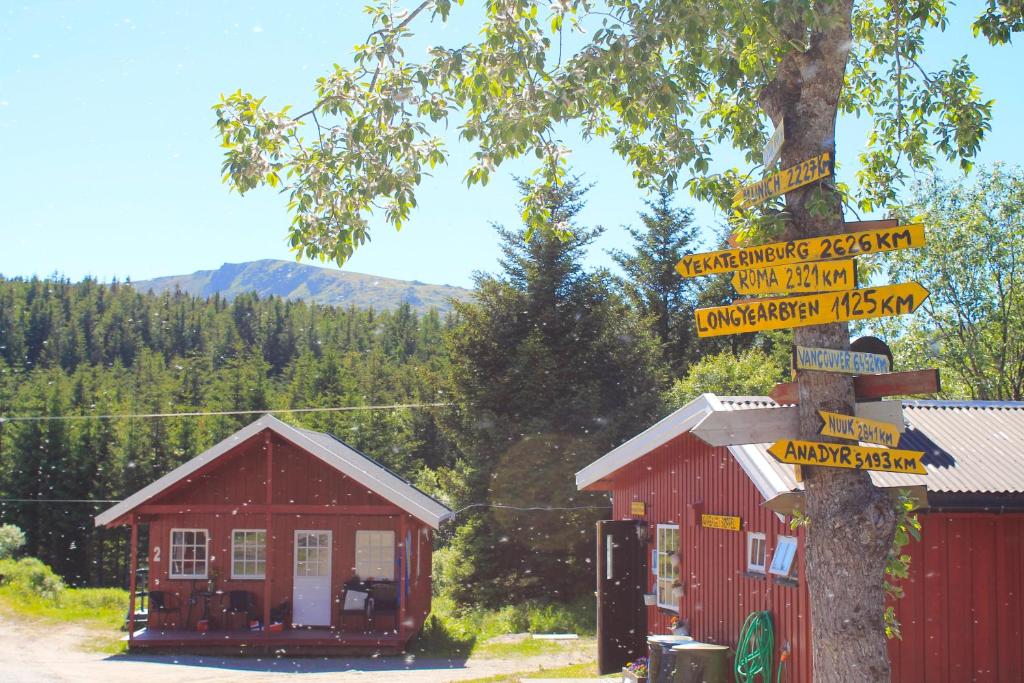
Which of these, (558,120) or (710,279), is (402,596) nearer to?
(558,120)

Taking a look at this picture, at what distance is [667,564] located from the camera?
15.3 metres

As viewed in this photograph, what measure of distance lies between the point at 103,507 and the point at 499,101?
50.6 m

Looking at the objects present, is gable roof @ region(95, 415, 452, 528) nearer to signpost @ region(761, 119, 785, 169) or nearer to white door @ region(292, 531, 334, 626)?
white door @ region(292, 531, 334, 626)

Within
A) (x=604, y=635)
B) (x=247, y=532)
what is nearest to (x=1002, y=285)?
(x=604, y=635)

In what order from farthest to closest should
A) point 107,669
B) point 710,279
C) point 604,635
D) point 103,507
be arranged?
1. point 103,507
2. point 710,279
3. point 107,669
4. point 604,635

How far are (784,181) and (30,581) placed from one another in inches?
1147

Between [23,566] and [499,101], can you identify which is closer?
[499,101]

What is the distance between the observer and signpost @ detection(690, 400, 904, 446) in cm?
593

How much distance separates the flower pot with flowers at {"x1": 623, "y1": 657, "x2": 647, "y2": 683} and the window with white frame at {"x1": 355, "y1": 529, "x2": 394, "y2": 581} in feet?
26.5

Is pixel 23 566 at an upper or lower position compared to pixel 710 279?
lower

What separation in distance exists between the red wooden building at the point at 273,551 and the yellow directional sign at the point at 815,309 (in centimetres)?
1496

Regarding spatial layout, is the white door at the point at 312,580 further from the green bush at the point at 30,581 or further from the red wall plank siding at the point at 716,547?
the green bush at the point at 30,581

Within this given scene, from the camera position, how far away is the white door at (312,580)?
68.6 ft

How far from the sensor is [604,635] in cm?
1566
